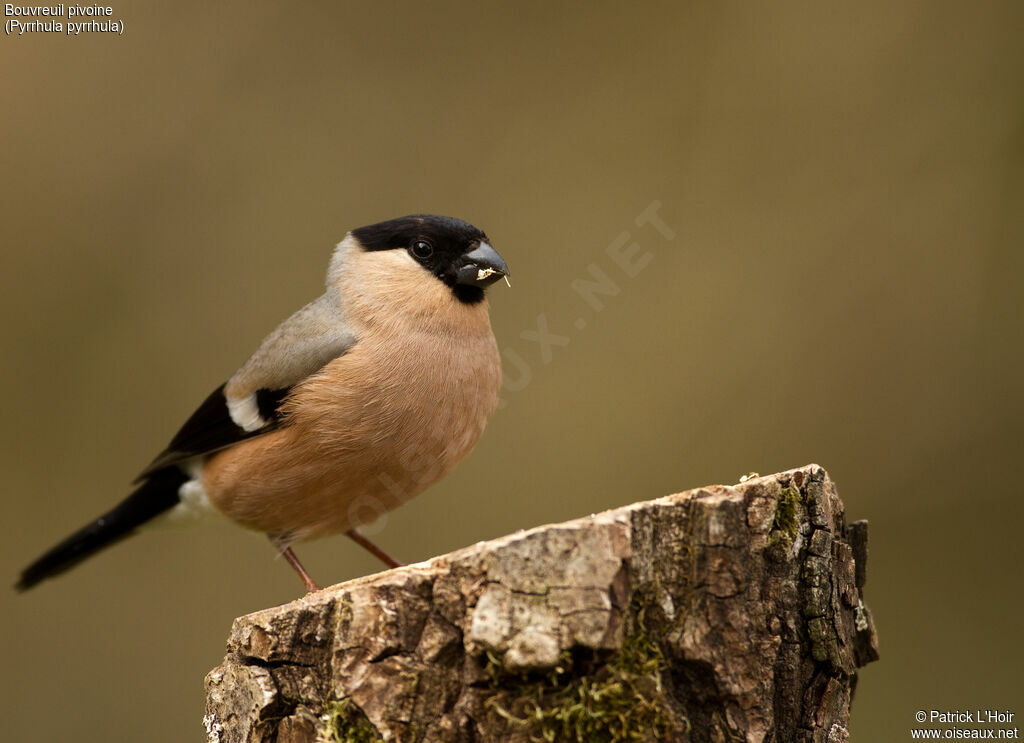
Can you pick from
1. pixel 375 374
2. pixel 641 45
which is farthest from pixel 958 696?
pixel 641 45

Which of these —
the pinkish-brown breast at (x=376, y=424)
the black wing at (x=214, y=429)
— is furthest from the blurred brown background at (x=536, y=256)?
the pinkish-brown breast at (x=376, y=424)

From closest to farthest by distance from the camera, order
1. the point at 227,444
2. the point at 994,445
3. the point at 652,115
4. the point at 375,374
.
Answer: the point at 375,374, the point at 227,444, the point at 994,445, the point at 652,115

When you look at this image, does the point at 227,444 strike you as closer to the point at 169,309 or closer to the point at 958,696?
the point at 169,309

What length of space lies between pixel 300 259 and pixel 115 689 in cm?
297

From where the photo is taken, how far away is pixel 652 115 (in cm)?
657

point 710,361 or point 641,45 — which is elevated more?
point 641,45

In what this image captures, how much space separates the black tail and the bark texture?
9.24 feet

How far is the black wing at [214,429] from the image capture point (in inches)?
167

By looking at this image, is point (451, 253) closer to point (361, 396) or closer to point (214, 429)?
point (361, 396)
